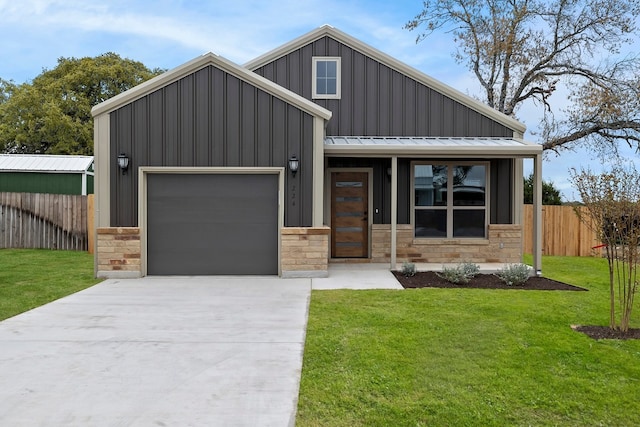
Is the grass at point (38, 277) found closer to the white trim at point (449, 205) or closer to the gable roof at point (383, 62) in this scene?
the gable roof at point (383, 62)

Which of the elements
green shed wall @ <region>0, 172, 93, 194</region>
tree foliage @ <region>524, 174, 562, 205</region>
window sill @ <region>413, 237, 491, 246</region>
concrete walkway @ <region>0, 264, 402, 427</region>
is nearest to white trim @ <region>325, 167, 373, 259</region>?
window sill @ <region>413, 237, 491, 246</region>

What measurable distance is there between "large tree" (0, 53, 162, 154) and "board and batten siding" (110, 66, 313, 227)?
21.3m

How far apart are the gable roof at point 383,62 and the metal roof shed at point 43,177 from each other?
1061cm

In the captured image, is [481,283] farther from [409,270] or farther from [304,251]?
[304,251]

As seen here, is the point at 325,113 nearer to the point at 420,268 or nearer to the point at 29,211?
the point at 420,268

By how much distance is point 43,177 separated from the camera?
61.4 ft

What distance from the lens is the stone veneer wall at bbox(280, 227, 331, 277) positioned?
368 inches

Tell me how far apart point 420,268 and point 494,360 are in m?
6.08

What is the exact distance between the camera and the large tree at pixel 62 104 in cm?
2792

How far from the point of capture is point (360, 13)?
1270 cm

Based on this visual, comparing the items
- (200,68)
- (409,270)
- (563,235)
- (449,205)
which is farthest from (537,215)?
(200,68)

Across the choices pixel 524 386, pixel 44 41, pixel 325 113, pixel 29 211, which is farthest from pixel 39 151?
pixel 524 386

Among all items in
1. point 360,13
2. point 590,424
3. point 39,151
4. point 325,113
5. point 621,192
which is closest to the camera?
point 590,424

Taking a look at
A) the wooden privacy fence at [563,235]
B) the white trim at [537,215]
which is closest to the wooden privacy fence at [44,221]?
A: the white trim at [537,215]
